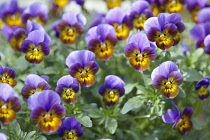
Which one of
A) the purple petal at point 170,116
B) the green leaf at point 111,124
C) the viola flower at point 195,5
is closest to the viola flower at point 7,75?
the green leaf at point 111,124

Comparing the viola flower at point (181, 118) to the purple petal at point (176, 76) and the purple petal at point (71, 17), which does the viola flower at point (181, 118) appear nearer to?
the purple petal at point (176, 76)

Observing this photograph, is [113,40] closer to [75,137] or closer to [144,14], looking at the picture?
[144,14]

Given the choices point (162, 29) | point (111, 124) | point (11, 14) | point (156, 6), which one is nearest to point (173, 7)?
point (156, 6)

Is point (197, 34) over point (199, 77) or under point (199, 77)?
over

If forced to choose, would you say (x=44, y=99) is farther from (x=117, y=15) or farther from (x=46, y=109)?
(x=117, y=15)

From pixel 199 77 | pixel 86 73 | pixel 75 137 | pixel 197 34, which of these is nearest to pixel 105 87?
pixel 86 73

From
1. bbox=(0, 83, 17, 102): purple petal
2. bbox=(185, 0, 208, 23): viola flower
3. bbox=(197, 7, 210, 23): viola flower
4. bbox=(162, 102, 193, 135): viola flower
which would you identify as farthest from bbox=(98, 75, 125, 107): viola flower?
bbox=(185, 0, 208, 23): viola flower

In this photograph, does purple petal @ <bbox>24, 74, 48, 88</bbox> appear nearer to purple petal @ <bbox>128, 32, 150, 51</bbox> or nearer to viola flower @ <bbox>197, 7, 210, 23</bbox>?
purple petal @ <bbox>128, 32, 150, 51</bbox>
